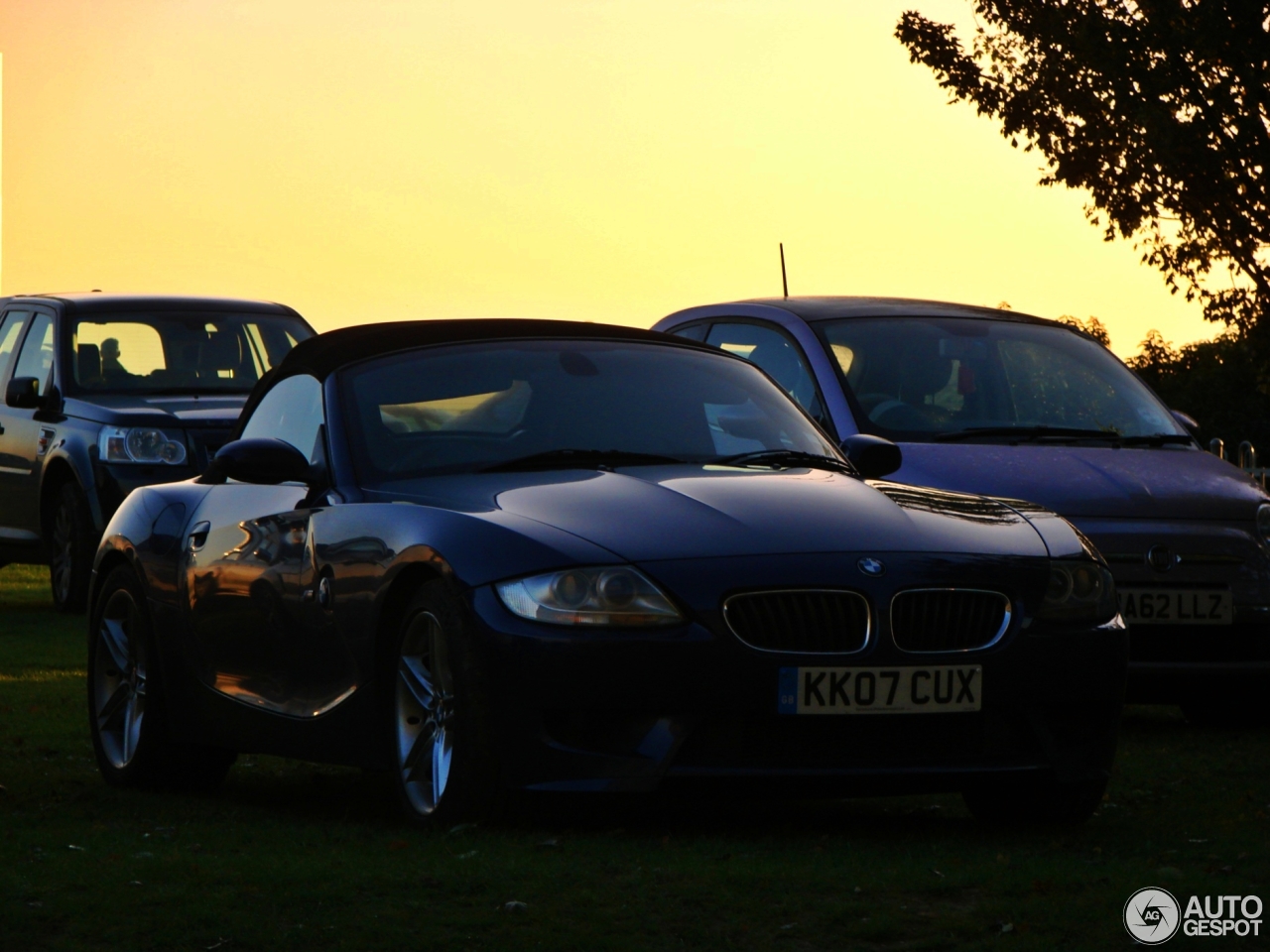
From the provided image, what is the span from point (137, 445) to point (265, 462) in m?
8.90

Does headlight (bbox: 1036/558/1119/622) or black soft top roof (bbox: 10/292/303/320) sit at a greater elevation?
black soft top roof (bbox: 10/292/303/320)

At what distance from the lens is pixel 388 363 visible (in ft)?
25.6

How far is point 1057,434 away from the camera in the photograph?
10586 millimetres

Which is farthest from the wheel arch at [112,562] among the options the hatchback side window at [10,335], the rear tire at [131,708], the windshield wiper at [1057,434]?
the hatchback side window at [10,335]

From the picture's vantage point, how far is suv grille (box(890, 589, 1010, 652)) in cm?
649

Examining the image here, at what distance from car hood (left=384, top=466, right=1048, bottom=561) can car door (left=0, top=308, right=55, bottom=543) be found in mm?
10327

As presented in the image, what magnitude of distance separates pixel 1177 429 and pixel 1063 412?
547 mm

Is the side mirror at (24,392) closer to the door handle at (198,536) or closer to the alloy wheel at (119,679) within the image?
the alloy wheel at (119,679)

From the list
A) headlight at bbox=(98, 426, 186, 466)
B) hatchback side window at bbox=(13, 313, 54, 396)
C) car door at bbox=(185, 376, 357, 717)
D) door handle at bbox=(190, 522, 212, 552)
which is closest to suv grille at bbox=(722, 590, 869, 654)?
car door at bbox=(185, 376, 357, 717)

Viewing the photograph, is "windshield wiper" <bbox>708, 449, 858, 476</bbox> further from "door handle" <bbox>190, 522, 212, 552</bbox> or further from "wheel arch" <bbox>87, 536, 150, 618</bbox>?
"wheel arch" <bbox>87, 536, 150, 618</bbox>

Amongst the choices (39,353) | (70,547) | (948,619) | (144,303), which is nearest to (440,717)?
(948,619)

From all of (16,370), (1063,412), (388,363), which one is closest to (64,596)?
(16,370)

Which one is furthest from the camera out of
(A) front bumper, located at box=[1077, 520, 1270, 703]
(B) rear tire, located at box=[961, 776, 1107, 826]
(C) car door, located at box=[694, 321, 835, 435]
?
(C) car door, located at box=[694, 321, 835, 435]

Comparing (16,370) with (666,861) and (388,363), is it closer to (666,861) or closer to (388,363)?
(388,363)
